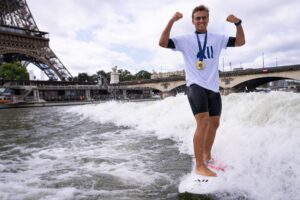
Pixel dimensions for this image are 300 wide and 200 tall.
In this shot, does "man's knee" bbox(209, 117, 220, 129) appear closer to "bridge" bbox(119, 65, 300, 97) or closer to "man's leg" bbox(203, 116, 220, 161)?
"man's leg" bbox(203, 116, 220, 161)

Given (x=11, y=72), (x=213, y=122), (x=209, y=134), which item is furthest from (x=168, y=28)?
(x=11, y=72)

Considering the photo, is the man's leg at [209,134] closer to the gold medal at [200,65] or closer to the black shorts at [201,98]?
the black shorts at [201,98]

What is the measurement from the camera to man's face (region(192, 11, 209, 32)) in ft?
11.7

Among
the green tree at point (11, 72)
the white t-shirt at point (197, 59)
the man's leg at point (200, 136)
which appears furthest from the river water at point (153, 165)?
the green tree at point (11, 72)

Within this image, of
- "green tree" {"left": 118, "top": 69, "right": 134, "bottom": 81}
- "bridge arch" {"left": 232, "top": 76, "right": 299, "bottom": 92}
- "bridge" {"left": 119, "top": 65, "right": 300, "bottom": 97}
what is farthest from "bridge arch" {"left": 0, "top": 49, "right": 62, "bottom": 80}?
"green tree" {"left": 118, "top": 69, "right": 134, "bottom": 81}

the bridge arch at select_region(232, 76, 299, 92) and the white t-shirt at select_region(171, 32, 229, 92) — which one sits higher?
the white t-shirt at select_region(171, 32, 229, 92)

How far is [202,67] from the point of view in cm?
349

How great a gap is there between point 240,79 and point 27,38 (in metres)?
44.7

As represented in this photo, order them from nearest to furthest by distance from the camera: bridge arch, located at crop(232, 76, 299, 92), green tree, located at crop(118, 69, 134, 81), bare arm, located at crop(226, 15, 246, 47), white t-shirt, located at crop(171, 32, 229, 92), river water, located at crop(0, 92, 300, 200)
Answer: river water, located at crop(0, 92, 300, 200), white t-shirt, located at crop(171, 32, 229, 92), bare arm, located at crop(226, 15, 246, 47), bridge arch, located at crop(232, 76, 299, 92), green tree, located at crop(118, 69, 134, 81)

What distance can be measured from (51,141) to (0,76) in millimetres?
61073

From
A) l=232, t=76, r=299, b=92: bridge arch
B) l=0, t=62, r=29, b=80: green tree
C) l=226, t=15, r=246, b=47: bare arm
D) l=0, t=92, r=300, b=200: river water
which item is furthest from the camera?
l=232, t=76, r=299, b=92: bridge arch

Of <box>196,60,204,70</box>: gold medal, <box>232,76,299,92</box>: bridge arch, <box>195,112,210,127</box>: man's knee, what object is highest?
<box>196,60,204,70</box>: gold medal

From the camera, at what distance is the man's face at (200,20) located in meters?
3.57

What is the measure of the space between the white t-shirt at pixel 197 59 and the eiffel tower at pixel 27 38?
Answer: 63.7 metres
